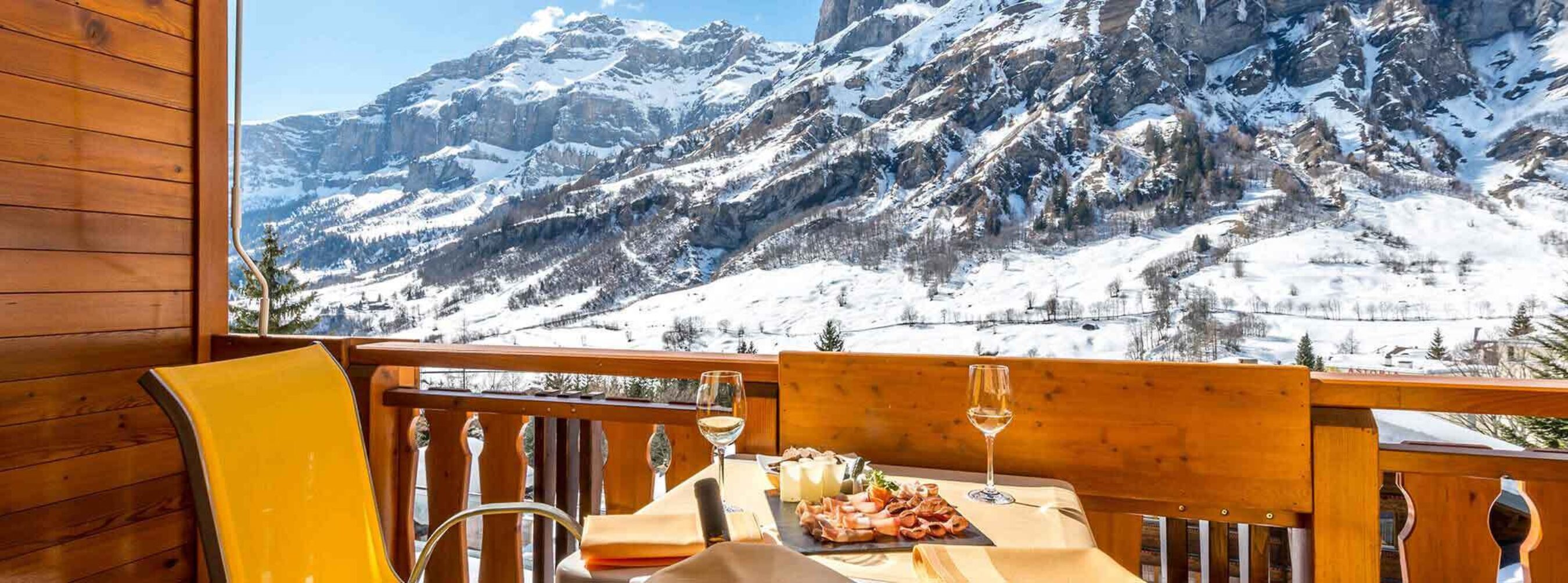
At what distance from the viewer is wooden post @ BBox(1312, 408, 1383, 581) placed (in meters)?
1.24

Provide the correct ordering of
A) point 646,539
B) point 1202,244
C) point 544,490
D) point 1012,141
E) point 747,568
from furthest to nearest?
point 1012,141
point 1202,244
point 544,490
point 646,539
point 747,568

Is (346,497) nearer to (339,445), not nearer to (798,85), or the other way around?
(339,445)

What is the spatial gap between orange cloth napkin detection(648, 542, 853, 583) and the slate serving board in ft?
0.55

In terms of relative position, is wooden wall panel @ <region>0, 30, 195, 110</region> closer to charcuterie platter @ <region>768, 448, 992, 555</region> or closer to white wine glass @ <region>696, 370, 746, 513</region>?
white wine glass @ <region>696, 370, 746, 513</region>

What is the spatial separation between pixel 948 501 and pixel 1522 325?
48.6 ft

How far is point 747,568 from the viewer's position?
0.66 meters

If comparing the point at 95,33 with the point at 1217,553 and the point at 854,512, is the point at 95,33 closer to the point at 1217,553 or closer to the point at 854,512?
the point at 854,512

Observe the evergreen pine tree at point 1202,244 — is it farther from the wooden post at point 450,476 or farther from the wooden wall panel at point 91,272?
the wooden wall panel at point 91,272

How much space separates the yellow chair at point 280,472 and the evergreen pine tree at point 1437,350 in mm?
15439

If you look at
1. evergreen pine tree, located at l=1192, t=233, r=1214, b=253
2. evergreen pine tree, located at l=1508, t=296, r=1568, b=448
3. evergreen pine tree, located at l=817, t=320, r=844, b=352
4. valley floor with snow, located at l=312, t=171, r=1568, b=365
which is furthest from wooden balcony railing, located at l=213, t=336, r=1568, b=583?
evergreen pine tree, located at l=1192, t=233, r=1214, b=253

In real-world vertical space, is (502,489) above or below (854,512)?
below

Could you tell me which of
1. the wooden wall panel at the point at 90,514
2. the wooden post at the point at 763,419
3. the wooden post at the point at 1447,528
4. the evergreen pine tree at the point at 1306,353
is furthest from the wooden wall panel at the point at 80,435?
the evergreen pine tree at the point at 1306,353

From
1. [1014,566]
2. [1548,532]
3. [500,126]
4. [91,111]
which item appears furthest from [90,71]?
[500,126]

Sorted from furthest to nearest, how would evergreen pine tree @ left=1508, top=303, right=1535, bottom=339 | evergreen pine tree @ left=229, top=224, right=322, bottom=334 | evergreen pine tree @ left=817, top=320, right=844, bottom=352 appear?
evergreen pine tree @ left=229, top=224, right=322, bottom=334
evergreen pine tree @ left=817, top=320, right=844, bottom=352
evergreen pine tree @ left=1508, top=303, right=1535, bottom=339
